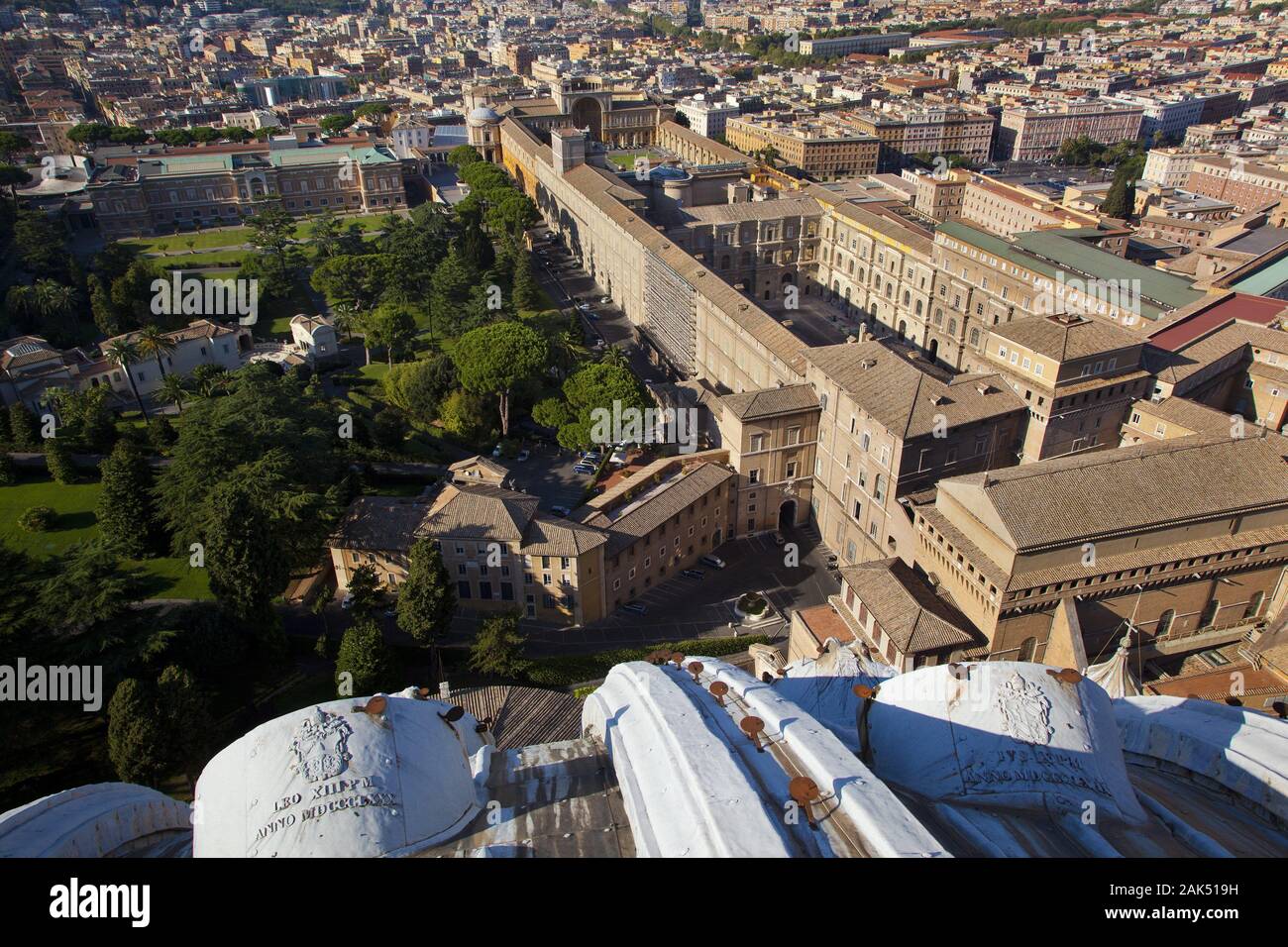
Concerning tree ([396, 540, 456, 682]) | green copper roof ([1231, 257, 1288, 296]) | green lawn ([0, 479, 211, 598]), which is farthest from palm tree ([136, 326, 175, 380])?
green copper roof ([1231, 257, 1288, 296])

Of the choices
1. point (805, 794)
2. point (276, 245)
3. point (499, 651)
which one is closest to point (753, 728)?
point (805, 794)

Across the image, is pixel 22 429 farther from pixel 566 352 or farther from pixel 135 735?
pixel 566 352

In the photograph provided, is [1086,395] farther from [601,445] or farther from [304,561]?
[304,561]

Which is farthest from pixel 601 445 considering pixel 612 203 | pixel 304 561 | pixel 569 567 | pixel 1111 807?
pixel 1111 807

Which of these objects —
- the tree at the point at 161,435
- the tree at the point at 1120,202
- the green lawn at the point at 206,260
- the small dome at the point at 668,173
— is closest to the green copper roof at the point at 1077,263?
the tree at the point at 1120,202

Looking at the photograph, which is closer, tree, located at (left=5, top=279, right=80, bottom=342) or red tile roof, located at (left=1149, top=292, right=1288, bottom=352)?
red tile roof, located at (left=1149, top=292, right=1288, bottom=352)

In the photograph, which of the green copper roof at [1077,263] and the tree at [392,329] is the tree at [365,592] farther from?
the green copper roof at [1077,263]

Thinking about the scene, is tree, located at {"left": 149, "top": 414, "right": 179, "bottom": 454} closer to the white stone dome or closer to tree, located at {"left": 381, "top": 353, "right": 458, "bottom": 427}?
tree, located at {"left": 381, "top": 353, "right": 458, "bottom": 427}
